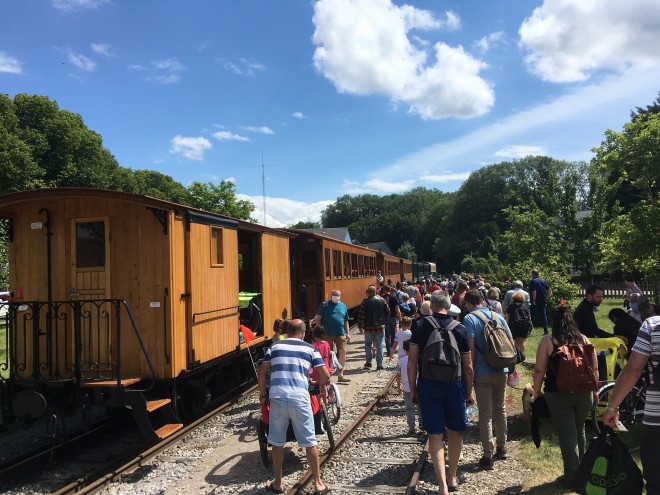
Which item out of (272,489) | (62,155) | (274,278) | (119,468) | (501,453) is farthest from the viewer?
(62,155)

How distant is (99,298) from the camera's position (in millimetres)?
6887

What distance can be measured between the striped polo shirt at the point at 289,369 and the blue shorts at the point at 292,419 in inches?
2.5

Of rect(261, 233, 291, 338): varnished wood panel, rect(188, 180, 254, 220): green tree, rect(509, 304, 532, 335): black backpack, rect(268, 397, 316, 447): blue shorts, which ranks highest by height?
rect(188, 180, 254, 220): green tree

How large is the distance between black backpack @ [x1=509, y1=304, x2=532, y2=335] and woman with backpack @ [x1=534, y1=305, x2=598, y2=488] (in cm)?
367

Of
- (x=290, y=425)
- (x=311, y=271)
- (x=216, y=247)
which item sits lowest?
(x=290, y=425)

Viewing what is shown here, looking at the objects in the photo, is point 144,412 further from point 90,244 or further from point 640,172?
point 640,172

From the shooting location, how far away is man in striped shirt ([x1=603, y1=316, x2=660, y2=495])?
120 inches

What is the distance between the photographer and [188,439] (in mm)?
6965

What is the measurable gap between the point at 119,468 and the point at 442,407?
12.6ft

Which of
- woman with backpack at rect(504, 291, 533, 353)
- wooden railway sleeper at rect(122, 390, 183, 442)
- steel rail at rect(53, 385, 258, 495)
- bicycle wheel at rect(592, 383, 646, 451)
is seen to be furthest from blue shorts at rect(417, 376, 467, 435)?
woman with backpack at rect(504, 291, 533, 353)

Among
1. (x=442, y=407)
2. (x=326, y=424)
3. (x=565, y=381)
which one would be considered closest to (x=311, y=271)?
(x=326, y=424)

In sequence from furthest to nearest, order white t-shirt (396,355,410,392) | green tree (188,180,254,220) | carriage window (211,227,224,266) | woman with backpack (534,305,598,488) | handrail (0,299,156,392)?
green tree (188,180,254,220) → carriage window (211,227,224,266) → handrail (0,299,156,392) → white t-shirt (396,355,410,392) → woman with backpack (534,305,598,488)

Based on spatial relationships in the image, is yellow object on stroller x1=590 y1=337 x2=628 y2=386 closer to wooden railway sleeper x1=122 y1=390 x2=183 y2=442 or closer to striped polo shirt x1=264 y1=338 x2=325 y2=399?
striped polo shirt x1=264 y1=338 x2=325 y2=399

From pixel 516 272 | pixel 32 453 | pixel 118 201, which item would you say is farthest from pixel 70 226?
pixel 516 272
